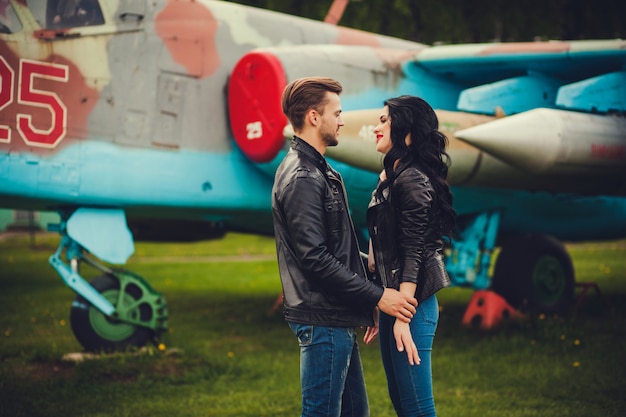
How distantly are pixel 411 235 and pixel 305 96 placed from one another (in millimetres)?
739

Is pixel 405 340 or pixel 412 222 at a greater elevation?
pixel 412 222

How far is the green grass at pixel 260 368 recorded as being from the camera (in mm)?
5418

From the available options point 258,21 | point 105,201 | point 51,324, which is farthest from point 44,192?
point 51,324

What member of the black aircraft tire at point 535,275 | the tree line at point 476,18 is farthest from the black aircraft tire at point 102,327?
the tree line at point 476,18

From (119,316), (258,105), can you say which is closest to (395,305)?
(258,105)

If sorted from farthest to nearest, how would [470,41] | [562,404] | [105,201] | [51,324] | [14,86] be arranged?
[470,41] < [51,324] < [105,201] < [14,86] < [562,404]

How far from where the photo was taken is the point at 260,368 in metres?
6.62

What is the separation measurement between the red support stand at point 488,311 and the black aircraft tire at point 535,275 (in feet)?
2.46

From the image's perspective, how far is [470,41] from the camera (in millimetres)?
22109

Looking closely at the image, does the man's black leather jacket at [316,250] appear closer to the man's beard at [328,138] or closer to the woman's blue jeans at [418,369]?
the man's beard at [328,138]

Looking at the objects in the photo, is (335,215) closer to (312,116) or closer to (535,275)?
(312,116)

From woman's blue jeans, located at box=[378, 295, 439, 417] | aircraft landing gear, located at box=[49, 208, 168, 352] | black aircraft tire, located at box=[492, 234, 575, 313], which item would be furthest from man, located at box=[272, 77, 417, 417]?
black aircraft tire, located at box=[492, 234, 575, 313]

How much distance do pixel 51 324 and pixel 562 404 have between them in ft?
21.0

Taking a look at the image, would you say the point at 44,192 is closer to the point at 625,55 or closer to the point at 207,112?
the point at 207,112
